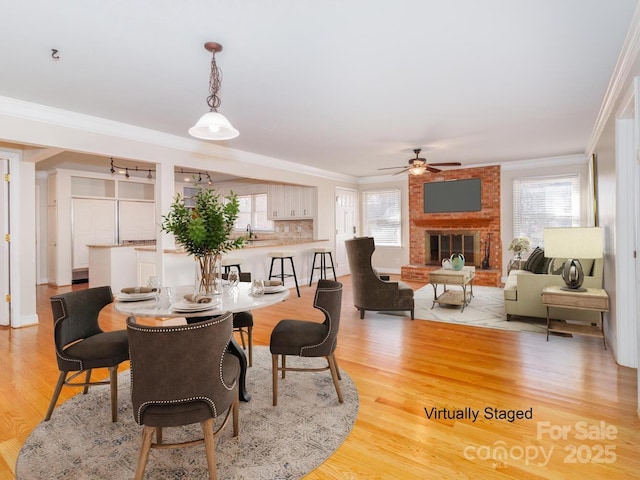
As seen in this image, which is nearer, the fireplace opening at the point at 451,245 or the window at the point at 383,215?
the fireplace opening at the point at 451,245

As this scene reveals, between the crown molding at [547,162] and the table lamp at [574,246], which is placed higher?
the crown molding at [547,162]

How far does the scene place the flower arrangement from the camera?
6.82 m

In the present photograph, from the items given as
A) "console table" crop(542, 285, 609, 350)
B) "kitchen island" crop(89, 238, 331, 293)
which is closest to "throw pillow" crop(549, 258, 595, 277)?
"console table" crop(542, 285, 609, 350)

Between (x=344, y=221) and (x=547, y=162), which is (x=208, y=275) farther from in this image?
(x=547, y=162)

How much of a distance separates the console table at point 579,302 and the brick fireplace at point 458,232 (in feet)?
11.1

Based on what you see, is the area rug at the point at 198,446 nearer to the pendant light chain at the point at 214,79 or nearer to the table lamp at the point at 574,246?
the pendant light chain at the point at 214,79

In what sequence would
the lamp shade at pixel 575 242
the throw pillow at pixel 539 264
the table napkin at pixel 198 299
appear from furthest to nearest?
the throw pillow at pixel 539 264
the lamp shade at pixel 575 242
the table napkin at pixel 198 299

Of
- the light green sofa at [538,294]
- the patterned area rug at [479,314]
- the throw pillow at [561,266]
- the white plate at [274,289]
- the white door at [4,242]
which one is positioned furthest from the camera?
the white door at [4,242]

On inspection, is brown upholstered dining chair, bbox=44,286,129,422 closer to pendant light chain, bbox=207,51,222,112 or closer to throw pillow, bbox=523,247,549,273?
pendant light chain, bbox=207,51,222,112

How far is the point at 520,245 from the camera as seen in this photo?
6.82 meters

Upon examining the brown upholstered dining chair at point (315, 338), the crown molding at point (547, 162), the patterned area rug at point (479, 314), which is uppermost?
the crown molding at point (547, 162)

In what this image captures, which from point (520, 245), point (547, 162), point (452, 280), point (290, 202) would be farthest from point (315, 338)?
point (547, 162)

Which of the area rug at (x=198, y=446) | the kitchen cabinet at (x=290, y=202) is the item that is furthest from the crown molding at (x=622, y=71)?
the kitchen cabinet at (x=290, y=202)

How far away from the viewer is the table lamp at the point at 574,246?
351 cm
